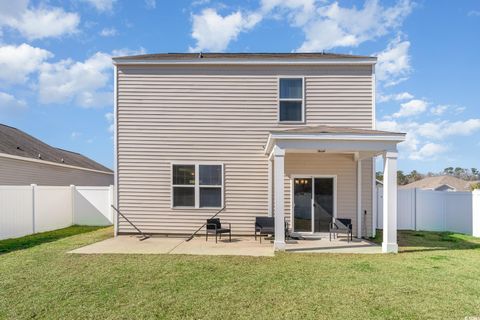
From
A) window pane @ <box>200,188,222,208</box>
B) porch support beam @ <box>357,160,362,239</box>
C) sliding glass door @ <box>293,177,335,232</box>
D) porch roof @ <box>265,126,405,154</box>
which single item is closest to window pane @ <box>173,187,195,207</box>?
window pane @ <box>200,188,222,208</box>

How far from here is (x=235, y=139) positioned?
10344 mm

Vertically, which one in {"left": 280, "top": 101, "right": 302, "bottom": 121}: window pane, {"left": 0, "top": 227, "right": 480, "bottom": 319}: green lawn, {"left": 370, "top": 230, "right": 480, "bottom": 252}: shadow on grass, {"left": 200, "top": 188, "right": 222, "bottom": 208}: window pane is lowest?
{"left": 370, "top": 230, "right": 480, "bottom": 252}: shadow on grass

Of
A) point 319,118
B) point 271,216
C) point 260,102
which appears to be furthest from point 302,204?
point 260,102

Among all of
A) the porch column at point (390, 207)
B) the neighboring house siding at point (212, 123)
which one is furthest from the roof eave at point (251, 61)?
the porch column at point (390, 207)

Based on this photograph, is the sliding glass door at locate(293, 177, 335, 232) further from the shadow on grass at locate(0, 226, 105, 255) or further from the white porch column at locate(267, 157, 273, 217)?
the shadow on grass at locate(0, 226, 105, 255)

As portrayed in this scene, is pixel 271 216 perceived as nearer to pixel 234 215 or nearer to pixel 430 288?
pixel 234 215

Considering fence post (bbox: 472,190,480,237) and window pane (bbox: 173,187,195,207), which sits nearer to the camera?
window pane (bbox: 173,187,195,207)

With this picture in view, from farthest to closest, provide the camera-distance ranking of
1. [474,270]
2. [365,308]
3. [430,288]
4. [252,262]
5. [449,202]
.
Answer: [449,202]
[252,262]
[474,270]
[430,288]
[365,308]

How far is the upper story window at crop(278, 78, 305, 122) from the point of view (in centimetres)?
1037

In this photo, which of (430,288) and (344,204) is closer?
(430,288)

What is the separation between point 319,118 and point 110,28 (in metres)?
7.44

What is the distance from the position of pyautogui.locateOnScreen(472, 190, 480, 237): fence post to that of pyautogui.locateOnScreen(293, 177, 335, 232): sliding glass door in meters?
5.54

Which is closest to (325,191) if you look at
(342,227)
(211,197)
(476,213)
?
(342,227)

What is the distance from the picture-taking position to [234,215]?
10.3m
